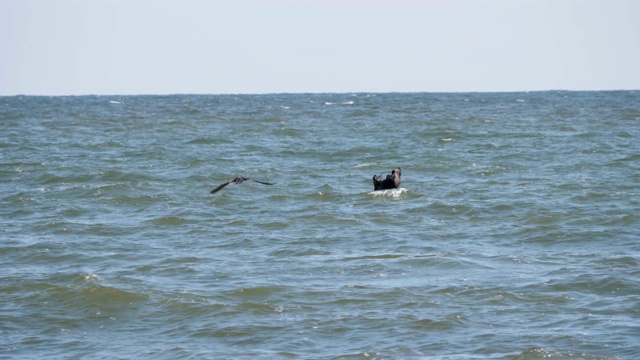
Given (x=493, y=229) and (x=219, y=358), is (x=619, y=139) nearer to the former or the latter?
(x=493, y=229)

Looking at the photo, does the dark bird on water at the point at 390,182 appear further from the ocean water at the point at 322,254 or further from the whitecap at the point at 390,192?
the ocean water at the point at 322,254

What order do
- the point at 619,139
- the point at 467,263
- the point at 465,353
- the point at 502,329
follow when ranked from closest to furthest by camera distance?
1. the point at 465,353
2. the point at 502,329
3. the point at 467,263
4. the point at 619,139

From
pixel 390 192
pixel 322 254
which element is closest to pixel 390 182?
pixel 390 192

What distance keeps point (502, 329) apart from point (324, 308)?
219cm

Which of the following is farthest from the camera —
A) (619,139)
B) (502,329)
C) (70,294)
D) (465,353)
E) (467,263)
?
(619,139)

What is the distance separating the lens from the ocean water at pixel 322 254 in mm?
11109

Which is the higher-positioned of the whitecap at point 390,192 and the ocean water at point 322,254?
the whitecap at point 390,192

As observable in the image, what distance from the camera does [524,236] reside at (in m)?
16.5

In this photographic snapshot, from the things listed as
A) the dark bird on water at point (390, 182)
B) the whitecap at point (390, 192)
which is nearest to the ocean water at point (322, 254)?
the whitecap at point (390, 192)

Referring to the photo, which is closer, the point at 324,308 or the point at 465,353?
the point at 465,353

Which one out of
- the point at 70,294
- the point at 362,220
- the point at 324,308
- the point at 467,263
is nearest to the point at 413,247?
the point at 467,263

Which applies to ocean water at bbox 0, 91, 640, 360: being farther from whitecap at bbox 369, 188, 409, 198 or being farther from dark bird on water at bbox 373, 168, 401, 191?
dark bird on water at bbox 373, 168, 401, 191

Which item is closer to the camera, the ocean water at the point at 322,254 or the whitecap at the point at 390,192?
the ocean water at the point at 322,254

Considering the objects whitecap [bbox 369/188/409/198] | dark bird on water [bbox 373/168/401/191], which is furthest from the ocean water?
dark bird on water [bbox 373/168/401/191]
